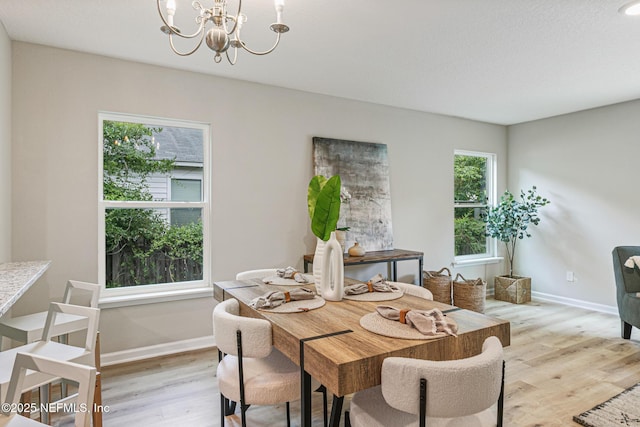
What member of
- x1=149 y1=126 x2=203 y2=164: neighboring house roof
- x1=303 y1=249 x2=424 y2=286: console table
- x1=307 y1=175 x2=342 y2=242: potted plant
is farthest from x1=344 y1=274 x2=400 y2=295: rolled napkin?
x1=149 y1=126 x2=203 y2=164: neighboring house roof

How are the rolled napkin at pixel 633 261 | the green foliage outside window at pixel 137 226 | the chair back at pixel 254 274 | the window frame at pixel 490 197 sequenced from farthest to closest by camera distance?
1. the window frame at pixel 490 197
2. the rolled napkin at pixel 633 261
3. the green foliage outside window at pixel 137 226
4. the chair back at pixel 254 274

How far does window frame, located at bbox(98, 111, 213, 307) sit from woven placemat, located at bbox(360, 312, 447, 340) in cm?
220

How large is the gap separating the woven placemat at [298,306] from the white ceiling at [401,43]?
5.63ft

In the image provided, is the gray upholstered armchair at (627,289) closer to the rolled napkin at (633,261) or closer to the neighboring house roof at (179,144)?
the rolled napkin at (633,261)

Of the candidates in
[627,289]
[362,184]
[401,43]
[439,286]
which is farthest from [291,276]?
[627,289]

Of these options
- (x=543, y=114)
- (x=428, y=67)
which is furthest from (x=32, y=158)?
(x=543, y=114)

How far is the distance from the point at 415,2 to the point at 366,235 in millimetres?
2511

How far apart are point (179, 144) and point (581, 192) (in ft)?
16.0

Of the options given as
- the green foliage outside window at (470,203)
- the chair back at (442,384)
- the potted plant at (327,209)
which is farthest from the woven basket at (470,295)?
the chair back at (442,384)

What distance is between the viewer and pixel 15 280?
6.21ft

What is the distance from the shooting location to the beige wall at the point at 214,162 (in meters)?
2.79

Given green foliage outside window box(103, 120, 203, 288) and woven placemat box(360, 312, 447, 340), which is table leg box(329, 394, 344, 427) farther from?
green foliage outside window box(103, 120, 203, 288)

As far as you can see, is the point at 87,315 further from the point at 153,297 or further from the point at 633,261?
the point at 633,261

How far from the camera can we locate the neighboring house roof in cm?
332
